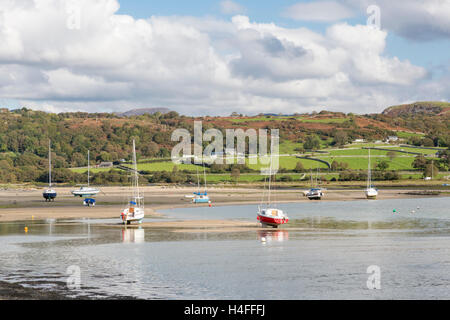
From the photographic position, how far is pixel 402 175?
15012 cm

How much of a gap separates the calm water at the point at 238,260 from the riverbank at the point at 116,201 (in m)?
8.97

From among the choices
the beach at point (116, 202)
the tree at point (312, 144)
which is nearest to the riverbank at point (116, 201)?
the beach at point (116, 202)

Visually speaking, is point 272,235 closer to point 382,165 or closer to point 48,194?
point 48,194

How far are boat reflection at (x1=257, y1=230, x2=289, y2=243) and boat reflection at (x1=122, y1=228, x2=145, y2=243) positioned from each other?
384 inches

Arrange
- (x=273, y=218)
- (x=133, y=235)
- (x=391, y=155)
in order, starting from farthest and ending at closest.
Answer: (x=391, y=155) → (x=273, y=218) → (x=133, y=235)

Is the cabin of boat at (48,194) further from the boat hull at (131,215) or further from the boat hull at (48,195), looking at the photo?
the boat hull at (131,215)

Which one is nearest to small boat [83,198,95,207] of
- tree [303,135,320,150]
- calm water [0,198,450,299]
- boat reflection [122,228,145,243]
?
calm water [0,198,450,299]

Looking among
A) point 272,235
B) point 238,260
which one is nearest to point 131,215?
point 272,235

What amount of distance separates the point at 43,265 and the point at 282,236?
21.3 meters

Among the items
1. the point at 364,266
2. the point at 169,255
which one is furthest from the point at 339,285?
the point at 169,255

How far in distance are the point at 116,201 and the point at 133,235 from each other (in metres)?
44.3

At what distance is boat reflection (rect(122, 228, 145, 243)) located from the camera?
153ft

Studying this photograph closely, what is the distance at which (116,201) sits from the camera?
93.2 m

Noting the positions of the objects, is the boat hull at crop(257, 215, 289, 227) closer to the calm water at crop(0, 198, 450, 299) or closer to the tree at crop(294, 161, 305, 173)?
the calm water at crop(0, 198, 450, 299)
